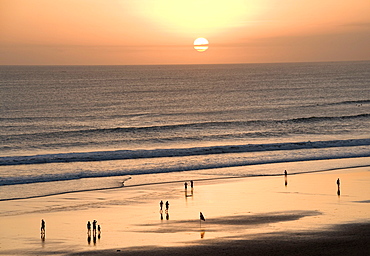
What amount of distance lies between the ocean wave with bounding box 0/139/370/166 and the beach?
14.4m

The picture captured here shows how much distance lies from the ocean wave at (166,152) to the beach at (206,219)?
14.4 meters

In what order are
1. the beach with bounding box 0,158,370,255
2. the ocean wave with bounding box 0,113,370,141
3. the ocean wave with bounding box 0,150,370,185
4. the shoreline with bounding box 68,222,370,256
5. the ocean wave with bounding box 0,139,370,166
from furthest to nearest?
the ocean wave with bounding box 0,113,370,141 → the ocean wave with bounding box 0,139,370,166 → the ocean wave with bounding box 0,150,370,185 → the beach with bounding box 0,158,370,255 → the shoreline with bounding box 68,222,370,256

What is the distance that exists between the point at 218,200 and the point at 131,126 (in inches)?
1842

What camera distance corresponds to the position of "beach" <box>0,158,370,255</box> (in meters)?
22.8

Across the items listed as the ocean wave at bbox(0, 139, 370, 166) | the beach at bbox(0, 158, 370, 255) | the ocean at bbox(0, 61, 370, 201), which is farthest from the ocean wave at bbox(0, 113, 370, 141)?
the beach at bbox(0, 158, 370, 255)

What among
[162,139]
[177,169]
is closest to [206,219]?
[177,169]

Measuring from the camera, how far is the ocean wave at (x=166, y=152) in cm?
5044

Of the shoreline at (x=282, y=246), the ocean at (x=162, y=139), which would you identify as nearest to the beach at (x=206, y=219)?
the shoreline at (x=282, y=246)

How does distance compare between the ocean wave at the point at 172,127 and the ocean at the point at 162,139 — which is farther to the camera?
the ocean wave at the point at 172,127

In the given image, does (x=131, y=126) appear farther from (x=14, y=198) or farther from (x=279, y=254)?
(x=279, y=254)

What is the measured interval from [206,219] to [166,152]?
2712cm

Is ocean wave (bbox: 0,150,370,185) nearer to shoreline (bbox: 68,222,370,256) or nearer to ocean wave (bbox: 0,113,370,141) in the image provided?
shoreline (bbox: 68,222,370,256)

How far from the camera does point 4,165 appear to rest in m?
48.2

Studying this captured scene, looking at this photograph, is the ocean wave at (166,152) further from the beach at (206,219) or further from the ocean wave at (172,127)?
the ocean wave at (172,127)
